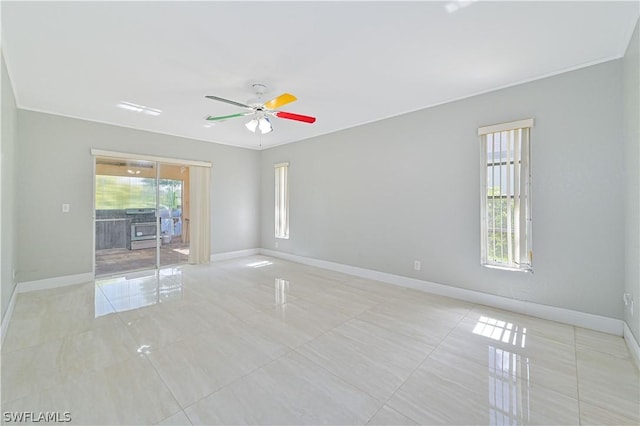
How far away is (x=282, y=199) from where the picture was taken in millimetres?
6309

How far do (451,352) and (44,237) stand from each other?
567cm

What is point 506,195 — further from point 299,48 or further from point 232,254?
point 232,254

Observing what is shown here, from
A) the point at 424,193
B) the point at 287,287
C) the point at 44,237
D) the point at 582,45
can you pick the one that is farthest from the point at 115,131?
the point at 582,45

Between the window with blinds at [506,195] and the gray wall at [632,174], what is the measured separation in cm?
73

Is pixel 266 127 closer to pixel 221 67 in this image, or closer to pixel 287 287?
pixel 221 67

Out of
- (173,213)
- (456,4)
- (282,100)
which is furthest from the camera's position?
(173,213)

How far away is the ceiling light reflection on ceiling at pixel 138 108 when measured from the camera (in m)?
3.77

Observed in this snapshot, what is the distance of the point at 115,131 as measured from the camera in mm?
4695

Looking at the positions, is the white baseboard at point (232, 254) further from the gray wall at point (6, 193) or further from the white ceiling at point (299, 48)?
the white ceiling at point (299, 48)

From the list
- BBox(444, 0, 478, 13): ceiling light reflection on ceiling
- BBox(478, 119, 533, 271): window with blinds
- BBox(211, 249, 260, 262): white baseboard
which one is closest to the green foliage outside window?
BBox(211, 249, 260, 262): white baseboard

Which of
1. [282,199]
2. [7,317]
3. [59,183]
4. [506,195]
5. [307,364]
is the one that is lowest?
[307,364]

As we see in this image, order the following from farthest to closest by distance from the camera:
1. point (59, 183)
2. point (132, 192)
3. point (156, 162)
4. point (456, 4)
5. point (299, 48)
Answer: point (156, 162)
point (132, 192)
point (59, 183)
point (299, 48)
point (456, 4)

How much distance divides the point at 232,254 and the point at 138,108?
353 centimetres

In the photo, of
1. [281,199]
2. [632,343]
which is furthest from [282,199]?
[632,343]
